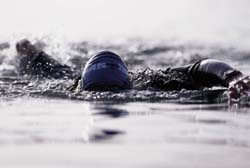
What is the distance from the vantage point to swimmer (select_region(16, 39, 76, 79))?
635 inches

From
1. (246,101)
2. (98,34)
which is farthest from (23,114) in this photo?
(98,34)

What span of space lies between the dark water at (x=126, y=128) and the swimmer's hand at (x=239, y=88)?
119mm

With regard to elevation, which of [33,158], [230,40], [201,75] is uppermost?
[230,40]

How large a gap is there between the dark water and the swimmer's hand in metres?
0.12

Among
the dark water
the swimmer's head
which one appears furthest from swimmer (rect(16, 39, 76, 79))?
the dark water

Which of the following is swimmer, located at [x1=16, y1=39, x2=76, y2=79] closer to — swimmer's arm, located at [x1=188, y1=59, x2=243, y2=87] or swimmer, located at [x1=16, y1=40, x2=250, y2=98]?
swimmer, located at [x1=16, y1=40, x2=250, y2=98]

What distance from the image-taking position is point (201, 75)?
38.5 feet

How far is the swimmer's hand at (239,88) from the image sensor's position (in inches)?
389

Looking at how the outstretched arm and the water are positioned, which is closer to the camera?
the water

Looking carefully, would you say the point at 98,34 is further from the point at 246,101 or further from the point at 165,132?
the point at 165,132

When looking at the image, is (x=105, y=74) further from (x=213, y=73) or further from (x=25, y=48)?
(x=25, y=48)

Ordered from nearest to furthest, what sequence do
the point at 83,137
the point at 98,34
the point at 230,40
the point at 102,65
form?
the point at 83,137 → the point at 102,65 → the point at 230,40 → the point at 98,34

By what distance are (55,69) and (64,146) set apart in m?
10.6

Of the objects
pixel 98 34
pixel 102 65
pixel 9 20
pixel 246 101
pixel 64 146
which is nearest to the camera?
pixel 64 146
